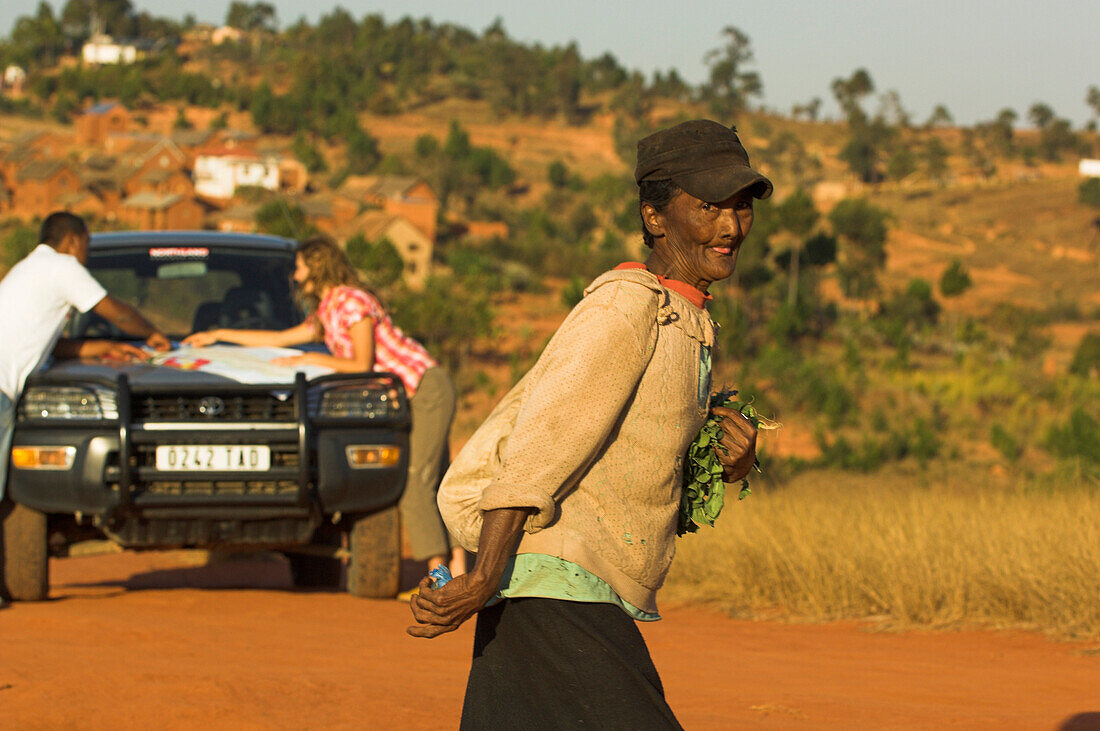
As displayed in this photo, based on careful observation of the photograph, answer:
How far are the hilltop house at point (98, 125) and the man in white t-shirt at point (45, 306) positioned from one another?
290 ft

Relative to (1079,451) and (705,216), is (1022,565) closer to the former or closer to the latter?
(705,216)

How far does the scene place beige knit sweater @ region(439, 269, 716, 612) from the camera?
234 centimetres

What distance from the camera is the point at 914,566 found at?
7.02m

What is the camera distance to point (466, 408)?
3219 centimetres

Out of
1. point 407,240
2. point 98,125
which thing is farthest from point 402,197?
point 98,125

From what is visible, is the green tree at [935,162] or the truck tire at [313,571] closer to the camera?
the truck tire at [313,571]

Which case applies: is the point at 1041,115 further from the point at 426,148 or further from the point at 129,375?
the point at 129,375

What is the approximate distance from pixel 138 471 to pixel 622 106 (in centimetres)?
11051

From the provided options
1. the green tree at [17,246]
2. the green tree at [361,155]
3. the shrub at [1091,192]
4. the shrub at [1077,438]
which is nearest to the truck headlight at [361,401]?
the shrub at [1077,438]

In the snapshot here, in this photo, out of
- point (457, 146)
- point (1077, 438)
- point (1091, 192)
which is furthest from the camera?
point (457, 146)

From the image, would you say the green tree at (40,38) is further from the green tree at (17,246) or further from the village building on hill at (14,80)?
the green tree at (17,246)

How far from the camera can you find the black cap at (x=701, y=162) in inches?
99.9

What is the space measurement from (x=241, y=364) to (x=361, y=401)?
641mm

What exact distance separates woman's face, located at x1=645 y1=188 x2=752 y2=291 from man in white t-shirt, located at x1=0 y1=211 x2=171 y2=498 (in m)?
4.59
